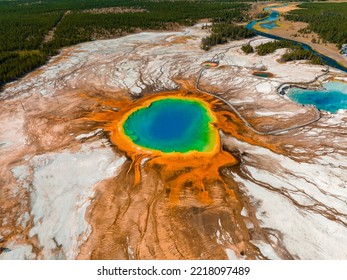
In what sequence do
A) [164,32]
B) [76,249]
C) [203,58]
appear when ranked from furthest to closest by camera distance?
1. [164,32]
2. [203,58]
3. [76,249]

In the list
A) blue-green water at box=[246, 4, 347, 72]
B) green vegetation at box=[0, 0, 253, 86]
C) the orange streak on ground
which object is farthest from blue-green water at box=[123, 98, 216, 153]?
blue-green water at box=[246, 4, 347, 72]

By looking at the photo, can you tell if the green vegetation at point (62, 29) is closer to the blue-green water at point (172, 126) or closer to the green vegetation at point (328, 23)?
the green vegetation at point (328, 23)

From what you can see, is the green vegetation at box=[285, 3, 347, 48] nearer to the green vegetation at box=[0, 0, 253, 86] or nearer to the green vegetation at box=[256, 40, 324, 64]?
the green vegetation at box=[256, 40, 324, 64]

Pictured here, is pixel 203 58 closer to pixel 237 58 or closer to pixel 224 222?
pixel 237 58

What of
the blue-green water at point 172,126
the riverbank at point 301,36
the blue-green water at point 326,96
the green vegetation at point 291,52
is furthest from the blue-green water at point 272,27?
the blue-green water at point 172,126

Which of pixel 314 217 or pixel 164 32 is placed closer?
pixel 314 217

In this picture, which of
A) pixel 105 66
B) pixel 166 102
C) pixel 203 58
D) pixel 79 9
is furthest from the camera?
pixel 79 9

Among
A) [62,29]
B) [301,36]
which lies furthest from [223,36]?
[62,29]

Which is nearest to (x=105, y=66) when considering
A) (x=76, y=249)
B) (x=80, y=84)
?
(x=80, y=84)
